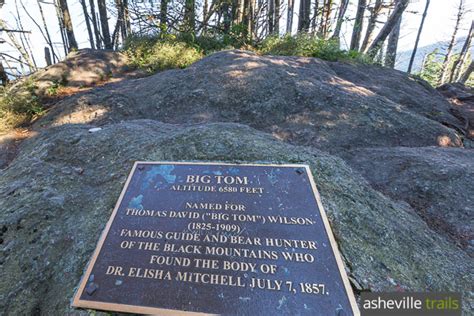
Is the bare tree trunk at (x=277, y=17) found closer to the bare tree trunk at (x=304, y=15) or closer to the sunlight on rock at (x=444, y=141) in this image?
the bare tree trunk at (x=304, y=15)

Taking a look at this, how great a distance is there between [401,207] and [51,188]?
3159 mm

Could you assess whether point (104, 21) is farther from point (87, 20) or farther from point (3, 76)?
point (3, 76)

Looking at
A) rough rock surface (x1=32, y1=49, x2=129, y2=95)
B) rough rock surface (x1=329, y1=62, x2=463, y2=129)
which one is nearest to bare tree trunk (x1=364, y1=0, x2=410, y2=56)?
rough rock surface (x1=329, y1=62, x2=463, y2=129)

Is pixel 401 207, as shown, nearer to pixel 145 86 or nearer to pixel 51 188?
pixel 51 188

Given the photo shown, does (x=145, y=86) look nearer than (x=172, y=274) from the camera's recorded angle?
No

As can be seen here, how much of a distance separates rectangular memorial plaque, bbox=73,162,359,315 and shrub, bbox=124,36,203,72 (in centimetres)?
562

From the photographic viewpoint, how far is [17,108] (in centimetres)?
479

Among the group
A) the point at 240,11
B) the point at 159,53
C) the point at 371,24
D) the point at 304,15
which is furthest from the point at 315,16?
the point at 159,53

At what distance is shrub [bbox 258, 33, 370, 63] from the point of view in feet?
24.8

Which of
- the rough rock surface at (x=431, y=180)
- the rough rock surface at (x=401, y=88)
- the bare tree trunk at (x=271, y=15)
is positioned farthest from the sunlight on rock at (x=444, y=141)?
the bare tree trunk at (x=271, y=15)

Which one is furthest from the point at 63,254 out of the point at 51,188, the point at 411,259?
the point at 411,259

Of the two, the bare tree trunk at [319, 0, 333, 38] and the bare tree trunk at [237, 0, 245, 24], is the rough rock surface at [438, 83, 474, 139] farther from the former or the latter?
the bare tree trunk at [237, 0, 245, 24]

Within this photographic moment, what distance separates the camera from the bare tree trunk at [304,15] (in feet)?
36.6

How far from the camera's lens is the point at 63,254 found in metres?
1.92
